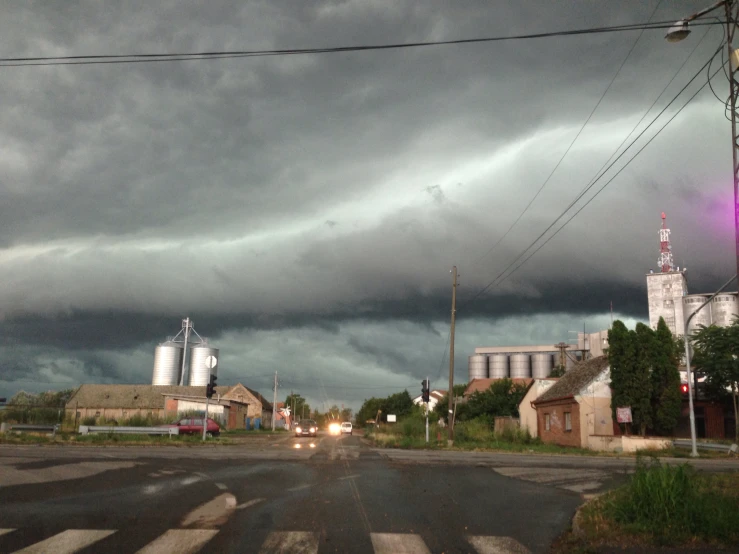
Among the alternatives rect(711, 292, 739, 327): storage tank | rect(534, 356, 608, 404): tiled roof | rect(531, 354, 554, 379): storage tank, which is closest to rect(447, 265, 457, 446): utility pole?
rect(534, 356, 608, 404): tiled roof

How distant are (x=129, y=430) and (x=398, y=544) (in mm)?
36371

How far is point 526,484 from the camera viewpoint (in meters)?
14.5

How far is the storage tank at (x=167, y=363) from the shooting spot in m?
87.3

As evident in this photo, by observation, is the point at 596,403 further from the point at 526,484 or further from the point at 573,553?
the point at 573,553

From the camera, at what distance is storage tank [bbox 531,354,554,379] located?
132 metres

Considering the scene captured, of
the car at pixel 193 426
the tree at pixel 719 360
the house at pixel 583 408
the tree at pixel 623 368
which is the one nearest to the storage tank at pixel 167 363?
the car at pixel 193 426

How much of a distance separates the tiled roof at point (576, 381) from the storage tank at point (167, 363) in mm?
57251

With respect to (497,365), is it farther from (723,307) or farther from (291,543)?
(291,543)

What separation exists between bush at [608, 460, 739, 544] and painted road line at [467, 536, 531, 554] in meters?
1.36

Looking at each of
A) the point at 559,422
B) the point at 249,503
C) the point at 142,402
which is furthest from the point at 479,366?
the point at 249,503

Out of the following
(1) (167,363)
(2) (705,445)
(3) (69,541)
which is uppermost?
(1) (167,363)

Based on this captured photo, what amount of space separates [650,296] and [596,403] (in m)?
73.8

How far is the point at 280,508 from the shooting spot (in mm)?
10148

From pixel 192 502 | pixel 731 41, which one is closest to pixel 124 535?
pixel 192 502
